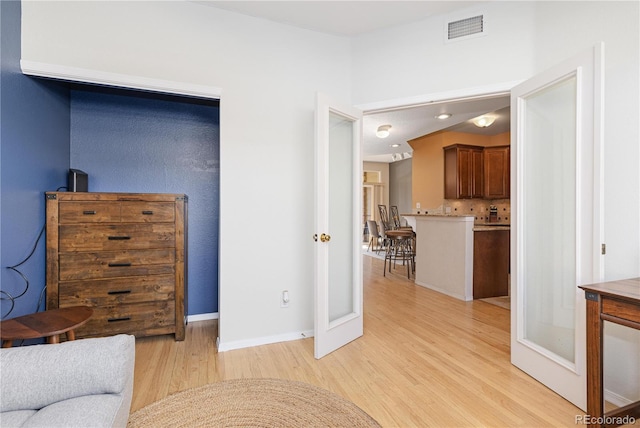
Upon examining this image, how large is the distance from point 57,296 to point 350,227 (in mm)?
2441

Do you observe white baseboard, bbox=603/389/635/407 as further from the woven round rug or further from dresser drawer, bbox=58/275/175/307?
dresser drawer, bbox=58/275/175/307

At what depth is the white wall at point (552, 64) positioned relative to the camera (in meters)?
1.77

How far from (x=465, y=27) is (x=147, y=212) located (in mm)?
3052

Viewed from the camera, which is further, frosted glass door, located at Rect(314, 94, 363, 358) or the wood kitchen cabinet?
the wood kitchen cabinet

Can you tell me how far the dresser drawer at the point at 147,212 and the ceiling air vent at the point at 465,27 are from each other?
2772mm

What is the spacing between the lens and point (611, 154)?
186 centimetres

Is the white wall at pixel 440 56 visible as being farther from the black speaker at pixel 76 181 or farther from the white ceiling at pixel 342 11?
the black speaker at pixel 76 181

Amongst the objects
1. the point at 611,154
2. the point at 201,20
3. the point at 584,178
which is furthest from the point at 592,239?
the point at 201,20

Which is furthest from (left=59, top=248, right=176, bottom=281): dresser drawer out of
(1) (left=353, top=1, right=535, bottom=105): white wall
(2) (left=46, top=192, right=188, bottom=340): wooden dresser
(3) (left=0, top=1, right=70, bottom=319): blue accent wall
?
(1) (left=353, top=1, right=535, bottom=105): white wall

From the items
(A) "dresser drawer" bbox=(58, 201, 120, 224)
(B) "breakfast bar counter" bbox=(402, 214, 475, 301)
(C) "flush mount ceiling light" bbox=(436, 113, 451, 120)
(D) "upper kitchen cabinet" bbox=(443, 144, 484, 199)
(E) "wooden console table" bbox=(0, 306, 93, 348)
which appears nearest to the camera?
(E) "wooden console table" bbox=(0, 306, 93, 348)

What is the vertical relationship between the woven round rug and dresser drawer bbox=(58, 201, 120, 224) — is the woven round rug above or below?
below

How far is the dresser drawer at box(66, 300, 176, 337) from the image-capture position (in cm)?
248

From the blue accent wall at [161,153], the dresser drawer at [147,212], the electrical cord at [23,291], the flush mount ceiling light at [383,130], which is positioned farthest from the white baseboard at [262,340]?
the flush mount ceiling light at [383,130]

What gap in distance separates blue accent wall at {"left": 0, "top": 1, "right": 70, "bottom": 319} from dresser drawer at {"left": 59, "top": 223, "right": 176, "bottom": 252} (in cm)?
18
